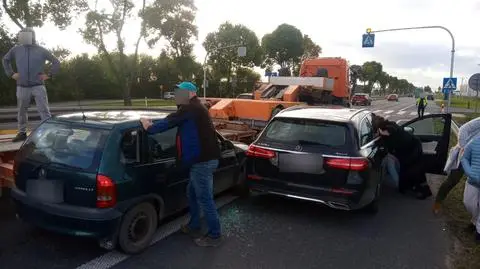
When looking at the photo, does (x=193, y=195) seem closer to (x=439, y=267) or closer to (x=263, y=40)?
(x=439, y=267)

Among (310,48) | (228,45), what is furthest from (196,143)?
(310,48)

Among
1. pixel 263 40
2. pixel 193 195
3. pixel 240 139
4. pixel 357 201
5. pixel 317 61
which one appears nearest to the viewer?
pixel 193 195

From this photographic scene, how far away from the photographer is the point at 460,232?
5082 millimetres

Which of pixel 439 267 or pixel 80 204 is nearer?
pixel 80 204

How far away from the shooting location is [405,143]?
21.9 ft

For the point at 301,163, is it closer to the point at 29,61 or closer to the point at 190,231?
the point at 190,231

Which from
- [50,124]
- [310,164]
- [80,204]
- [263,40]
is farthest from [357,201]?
[263,40]

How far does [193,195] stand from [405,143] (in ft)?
12.8

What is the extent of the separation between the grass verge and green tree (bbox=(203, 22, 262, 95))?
44154 millimetres

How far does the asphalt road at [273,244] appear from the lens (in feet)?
12.8

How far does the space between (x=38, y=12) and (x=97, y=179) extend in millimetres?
27552

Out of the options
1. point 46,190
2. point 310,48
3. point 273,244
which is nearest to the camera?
point 46,190

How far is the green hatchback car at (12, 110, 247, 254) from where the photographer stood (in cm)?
367

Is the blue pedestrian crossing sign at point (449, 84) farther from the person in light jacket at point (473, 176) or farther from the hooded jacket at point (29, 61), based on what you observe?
the hooded jacket at point (29, 61)
